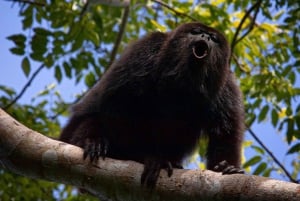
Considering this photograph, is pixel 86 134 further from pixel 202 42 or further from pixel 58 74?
pixel 58 74

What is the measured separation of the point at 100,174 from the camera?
91.8 inches

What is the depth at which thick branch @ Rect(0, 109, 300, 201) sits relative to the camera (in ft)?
6.88

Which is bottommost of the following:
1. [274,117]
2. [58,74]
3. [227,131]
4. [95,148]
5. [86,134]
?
[95,148]

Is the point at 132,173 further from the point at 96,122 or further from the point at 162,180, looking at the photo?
the point at 96,122

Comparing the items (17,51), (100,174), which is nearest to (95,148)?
(100,174)

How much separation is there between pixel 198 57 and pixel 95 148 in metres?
0.98

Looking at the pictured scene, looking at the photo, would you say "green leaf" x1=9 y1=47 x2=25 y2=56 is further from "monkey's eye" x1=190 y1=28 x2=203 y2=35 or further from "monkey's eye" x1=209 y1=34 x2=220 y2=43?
"monkey's eye" x1=209 y1=34 x2=220 y2=43

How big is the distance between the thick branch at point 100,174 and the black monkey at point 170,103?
0.65 metres

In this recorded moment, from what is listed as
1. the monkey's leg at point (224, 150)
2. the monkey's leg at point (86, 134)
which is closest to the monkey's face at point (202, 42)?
the monkey's leg at point (224, 150)

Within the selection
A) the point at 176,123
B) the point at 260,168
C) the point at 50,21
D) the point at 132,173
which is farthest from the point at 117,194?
the point at 50,21

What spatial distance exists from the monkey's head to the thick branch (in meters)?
1.08

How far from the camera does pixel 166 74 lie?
11.0ft

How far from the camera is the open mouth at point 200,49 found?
321 centimetres

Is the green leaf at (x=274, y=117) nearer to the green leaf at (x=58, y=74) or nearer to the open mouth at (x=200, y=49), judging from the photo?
the open mouth at (x=200, y=49)
